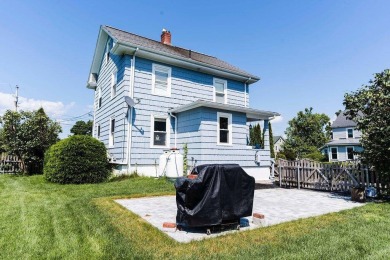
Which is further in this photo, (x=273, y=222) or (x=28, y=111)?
(x=28, y=111)

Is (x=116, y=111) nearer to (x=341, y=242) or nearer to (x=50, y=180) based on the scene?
(x=50, y=180)


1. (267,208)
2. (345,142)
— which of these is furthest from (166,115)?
(345,142)

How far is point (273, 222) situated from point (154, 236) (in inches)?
101

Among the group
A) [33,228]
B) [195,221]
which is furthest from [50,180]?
[195,221]

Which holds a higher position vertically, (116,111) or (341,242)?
(116,111)

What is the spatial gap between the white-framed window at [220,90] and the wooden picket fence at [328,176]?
18.8 feet

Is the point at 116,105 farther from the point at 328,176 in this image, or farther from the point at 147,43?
the point at 328,176

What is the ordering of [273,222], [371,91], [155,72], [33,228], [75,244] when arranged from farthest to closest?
1. [155,72]
2. [371,91]
3. [273,222]
4. [33,228]
5. [75,244]

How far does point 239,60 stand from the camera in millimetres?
18500

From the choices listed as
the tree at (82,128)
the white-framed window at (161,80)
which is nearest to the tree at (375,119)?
the white-framed window at (161,80)

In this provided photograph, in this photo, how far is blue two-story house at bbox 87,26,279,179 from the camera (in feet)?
37.4

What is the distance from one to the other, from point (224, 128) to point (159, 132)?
11.4 feet

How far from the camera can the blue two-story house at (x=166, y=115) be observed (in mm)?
11406

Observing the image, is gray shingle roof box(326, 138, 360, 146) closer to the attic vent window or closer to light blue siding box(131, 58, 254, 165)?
the attic vent window
